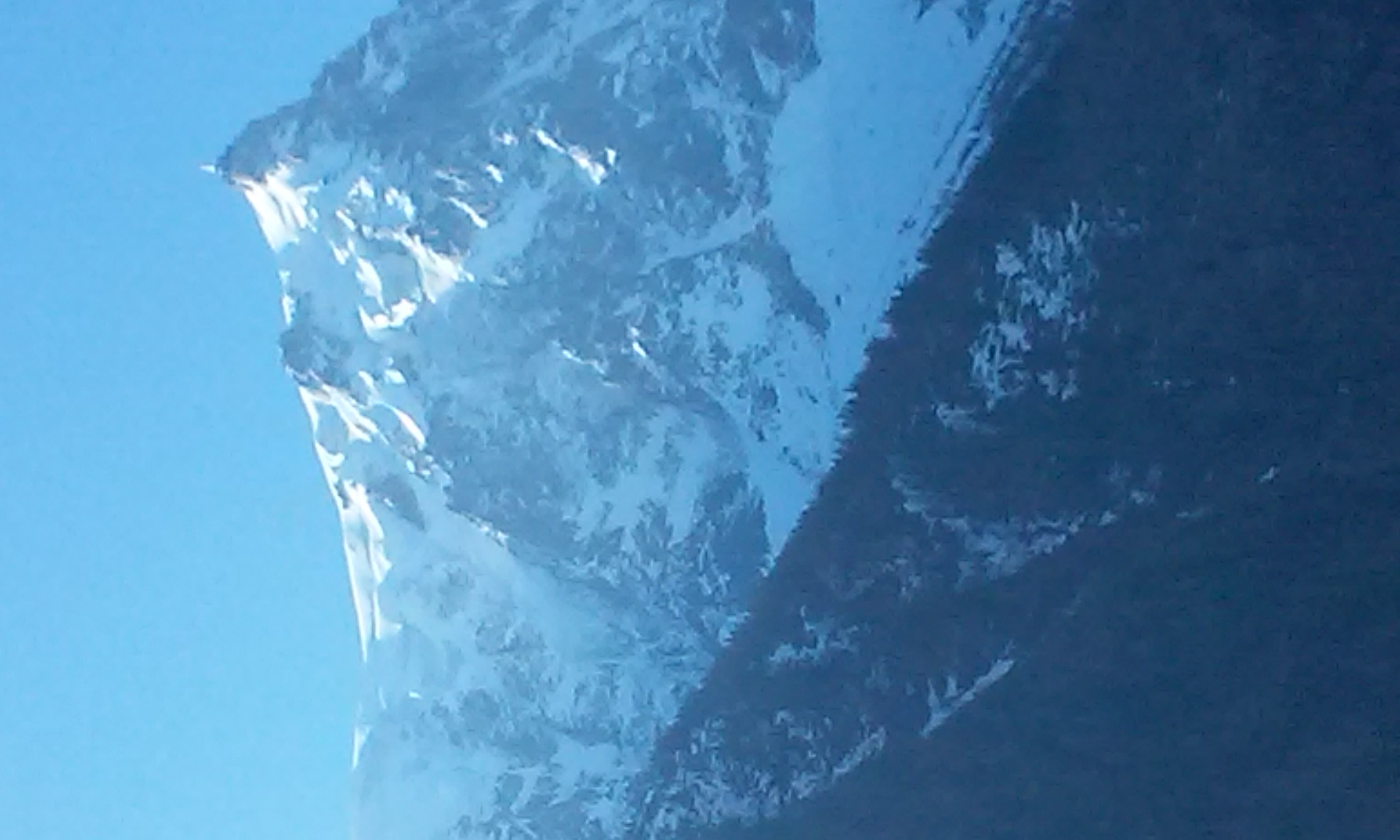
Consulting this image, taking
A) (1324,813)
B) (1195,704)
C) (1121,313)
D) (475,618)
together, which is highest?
(475,618)

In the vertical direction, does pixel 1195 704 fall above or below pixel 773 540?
below

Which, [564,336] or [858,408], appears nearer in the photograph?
[858,408]

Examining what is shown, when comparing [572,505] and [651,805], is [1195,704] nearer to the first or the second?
[651,805]

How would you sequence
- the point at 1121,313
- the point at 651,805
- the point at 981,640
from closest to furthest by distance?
the point at 1121,313
the point at 981,640
the point at 651,805

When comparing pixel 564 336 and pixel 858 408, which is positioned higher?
pixel 564 336

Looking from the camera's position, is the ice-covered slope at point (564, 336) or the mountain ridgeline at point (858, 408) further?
the ice-covered slope at point (564, 336)

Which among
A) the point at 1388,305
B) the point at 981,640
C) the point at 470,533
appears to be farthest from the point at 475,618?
the point at 1388,305

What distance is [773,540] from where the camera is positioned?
45.7 metres

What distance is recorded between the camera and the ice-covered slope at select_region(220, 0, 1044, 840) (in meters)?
45.5

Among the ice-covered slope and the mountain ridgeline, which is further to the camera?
the ice-covered slope

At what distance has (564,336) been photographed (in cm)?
5088

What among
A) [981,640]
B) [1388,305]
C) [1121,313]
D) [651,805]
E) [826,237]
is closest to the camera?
[1388,305]

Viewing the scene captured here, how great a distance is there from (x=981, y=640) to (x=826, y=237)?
15.9 metres

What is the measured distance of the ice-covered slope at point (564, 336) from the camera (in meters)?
45.5
